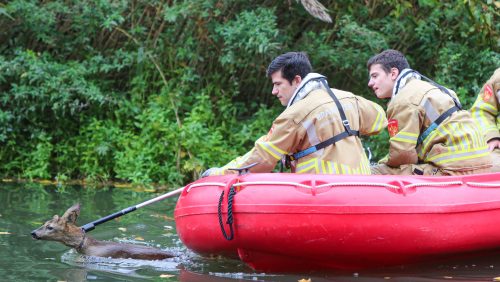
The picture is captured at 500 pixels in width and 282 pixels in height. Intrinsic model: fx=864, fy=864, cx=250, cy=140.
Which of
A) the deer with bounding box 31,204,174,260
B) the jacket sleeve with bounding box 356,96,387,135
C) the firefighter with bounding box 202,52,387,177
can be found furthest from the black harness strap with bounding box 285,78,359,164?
the deer with bounding box 31,204,174,260

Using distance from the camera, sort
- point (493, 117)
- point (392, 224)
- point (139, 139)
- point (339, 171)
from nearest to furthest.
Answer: point (392, 224), point (339, 171), point (493, 117), point (139, 139)

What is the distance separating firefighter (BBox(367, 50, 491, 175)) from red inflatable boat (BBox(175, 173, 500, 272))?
1.53 ft

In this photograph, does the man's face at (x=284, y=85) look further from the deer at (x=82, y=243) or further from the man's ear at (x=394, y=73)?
the deer at (x=82, y=243)

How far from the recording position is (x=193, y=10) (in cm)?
1081

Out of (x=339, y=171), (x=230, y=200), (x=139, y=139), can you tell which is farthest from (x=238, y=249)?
(x=139, y=139)

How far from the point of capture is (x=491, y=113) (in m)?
7.11

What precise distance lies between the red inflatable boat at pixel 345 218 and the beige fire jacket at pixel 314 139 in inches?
10.7

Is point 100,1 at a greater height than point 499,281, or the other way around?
point 100,1

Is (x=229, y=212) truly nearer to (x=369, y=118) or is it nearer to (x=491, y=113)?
(x=369, y=118)

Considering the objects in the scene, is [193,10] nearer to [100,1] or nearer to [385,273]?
[100,1]

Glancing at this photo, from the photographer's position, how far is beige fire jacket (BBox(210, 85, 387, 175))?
18.2 ft

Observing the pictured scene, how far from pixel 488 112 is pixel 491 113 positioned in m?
0.03

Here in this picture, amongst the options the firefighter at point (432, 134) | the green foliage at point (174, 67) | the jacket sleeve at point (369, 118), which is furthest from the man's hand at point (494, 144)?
the green foliage at point (174, 67)

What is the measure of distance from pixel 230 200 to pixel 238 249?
1.13 ft
